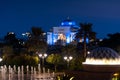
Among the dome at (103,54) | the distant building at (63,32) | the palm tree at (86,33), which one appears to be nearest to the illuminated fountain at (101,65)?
the dome at (103,54)

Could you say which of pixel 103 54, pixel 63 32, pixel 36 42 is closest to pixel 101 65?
pixel 103 54

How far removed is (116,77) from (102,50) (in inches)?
105

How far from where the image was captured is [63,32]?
11469 cm

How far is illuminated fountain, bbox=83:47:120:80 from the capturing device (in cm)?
2402

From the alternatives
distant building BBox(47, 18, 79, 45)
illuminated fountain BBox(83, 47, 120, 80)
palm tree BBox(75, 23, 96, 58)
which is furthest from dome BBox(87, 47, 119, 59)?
distant building BBox(47, 18, 79, 45)

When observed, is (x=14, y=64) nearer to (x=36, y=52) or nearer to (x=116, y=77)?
(x=36, y=52)

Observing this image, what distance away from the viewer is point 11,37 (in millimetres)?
84000

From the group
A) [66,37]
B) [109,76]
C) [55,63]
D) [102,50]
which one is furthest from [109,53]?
[66,37]

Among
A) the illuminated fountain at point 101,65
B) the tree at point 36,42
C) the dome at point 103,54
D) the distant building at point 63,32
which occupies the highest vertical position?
the distant building at point 63,32

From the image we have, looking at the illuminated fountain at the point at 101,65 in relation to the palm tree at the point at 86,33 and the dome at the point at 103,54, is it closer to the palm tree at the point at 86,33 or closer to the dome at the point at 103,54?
the dome at the point at 103,54

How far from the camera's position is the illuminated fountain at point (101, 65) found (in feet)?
78.8

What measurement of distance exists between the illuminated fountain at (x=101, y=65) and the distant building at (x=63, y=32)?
84623 millimetres

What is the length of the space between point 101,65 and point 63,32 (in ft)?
296

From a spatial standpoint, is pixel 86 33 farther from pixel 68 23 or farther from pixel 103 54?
pixel 68 23
